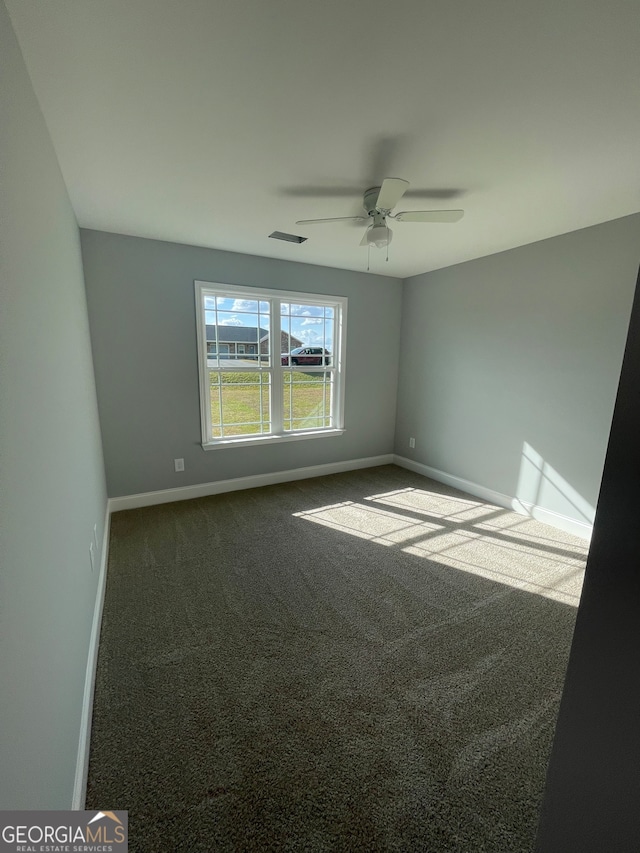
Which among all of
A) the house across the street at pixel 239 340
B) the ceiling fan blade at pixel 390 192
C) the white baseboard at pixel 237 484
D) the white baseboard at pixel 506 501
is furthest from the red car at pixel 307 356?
the ceiling fan blade at pixel 390 192

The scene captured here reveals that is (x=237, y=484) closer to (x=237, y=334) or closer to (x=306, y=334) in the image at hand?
(x=237, y=334)

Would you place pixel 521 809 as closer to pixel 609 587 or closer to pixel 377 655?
pixel 377 655

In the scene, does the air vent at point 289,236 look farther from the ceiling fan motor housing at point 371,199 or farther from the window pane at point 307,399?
the window pane at point 307,399

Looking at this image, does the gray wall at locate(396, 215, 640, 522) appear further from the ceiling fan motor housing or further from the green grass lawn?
the ceiling fan motor housing

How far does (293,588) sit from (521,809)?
4.53 feet

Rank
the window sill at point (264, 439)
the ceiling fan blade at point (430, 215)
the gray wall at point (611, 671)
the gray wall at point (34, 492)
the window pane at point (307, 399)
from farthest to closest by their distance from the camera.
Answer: the window pane at point (307, 399)
the window sill at point (264, 439)
the ceiling fan blade at point (430, 215)
the gray wall at point (34, 492)
the gray wall at point (611, 671)

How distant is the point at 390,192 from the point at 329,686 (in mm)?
2491

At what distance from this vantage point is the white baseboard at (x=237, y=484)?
10.7 feet

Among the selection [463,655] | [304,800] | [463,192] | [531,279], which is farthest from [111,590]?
[531,279]

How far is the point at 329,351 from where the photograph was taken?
13.5ft

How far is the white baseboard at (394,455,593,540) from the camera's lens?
2.89 m

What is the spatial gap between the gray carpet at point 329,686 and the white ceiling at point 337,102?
2476 millimetres

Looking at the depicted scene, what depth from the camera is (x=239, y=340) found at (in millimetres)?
3561

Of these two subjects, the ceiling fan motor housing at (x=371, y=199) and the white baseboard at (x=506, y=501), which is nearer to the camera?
the ceiling fan motor housing at (x=371, y=199)
